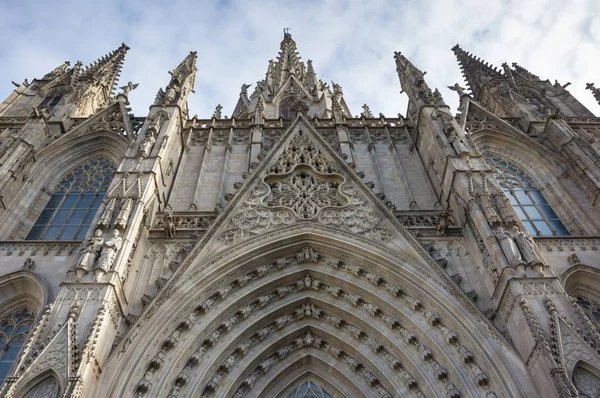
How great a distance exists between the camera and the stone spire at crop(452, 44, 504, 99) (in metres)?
25.1

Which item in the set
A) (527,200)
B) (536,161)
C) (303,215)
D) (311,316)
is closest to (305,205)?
(303,215)

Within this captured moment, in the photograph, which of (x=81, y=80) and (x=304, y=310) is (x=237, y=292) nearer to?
(x=304, y=310)

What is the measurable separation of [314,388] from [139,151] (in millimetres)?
7755

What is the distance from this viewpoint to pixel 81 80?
2317 cm

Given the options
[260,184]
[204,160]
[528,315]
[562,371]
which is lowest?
[562,371]

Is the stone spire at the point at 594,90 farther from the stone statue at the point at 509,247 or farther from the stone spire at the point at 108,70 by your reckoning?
the stone spire at the point at 108,70

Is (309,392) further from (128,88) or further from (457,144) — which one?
(128,88)

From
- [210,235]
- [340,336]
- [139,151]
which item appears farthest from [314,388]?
[139,151]

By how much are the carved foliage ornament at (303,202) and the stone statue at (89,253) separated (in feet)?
9.68

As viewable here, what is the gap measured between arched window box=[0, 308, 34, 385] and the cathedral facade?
34mm

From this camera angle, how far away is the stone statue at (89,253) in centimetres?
986

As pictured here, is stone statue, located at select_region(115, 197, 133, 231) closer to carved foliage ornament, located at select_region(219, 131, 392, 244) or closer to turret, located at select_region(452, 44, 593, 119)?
carved foliage ornament, located at select_region(219, 131, 392, 244)

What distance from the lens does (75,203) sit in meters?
15.4

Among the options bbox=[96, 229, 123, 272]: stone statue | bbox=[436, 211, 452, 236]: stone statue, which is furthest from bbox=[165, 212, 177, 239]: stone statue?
bbox=[436, 211, 452, 236]: stone statue
